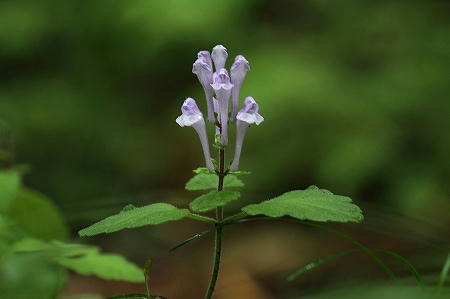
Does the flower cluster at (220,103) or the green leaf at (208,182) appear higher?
the flower cluster at (220,103)

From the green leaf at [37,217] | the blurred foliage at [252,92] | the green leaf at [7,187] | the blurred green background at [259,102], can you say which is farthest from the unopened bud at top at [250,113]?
the blurred foliage at [252,92]

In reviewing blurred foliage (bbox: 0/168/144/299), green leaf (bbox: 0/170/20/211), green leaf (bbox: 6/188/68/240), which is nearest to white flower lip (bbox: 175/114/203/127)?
blurred foliage (bbox: 0/168/144/299)

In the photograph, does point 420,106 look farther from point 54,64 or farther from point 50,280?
point 50,280

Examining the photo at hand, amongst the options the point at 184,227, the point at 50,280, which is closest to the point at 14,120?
the point at 184,227

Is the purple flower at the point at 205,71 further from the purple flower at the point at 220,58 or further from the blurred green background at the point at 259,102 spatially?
the blurred green background at the point at 259,102

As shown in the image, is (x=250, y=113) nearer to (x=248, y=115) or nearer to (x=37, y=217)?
(x=248, y=115)

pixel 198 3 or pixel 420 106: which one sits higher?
pixel 198 3
